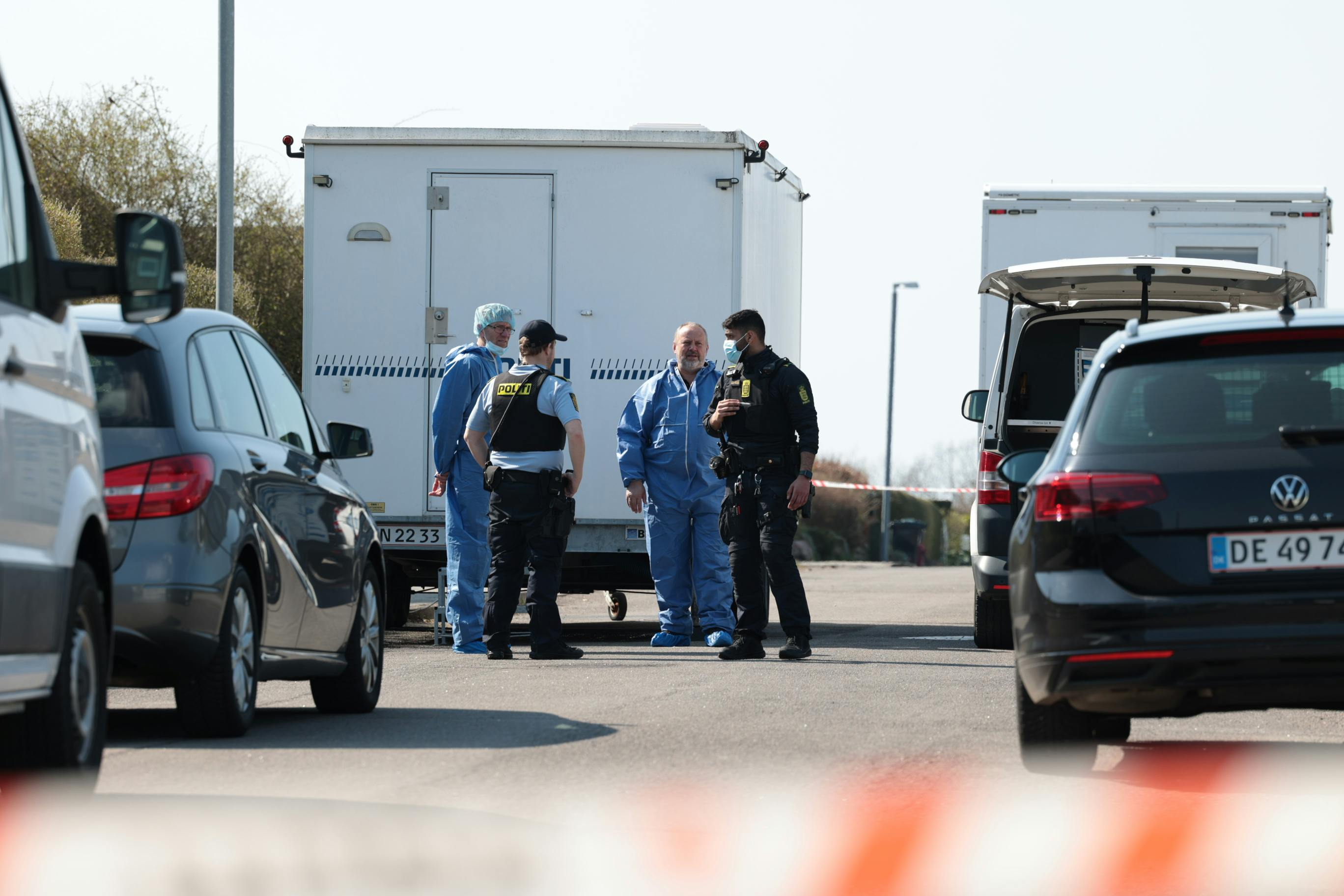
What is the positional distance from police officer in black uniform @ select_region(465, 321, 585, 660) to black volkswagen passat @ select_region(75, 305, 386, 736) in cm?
354

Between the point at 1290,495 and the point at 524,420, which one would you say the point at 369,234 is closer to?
the point at 524,420

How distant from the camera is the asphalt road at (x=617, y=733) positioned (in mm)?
6887

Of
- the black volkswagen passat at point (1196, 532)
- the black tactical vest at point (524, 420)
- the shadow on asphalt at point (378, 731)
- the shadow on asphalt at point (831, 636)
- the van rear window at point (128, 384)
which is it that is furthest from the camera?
the shadow on asphalt at point (831, 636)

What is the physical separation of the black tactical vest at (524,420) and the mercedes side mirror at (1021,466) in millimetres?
5202

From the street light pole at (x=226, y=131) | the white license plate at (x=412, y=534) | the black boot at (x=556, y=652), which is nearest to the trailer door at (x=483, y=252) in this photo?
the white license plate at (x=412, y=534)

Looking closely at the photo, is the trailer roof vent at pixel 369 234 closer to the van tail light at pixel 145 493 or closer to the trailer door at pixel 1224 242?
the trailer door at pixel 1224 242

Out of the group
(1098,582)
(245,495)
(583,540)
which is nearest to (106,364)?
(245,495)

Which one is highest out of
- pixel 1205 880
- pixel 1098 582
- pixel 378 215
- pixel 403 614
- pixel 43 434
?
pixel 378 215

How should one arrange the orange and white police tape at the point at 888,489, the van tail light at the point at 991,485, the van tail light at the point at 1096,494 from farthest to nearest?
the orange and white police tape at the point at 888,489
the van tail light at the point at 991,485
the van tail light at the point at 1096,494

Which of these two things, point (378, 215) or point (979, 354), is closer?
point (378, 215)

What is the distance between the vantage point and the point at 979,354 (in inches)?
641

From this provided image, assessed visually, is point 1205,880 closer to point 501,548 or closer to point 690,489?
point 501,548

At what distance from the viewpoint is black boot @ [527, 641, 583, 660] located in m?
12.7

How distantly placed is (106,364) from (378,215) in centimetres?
750
